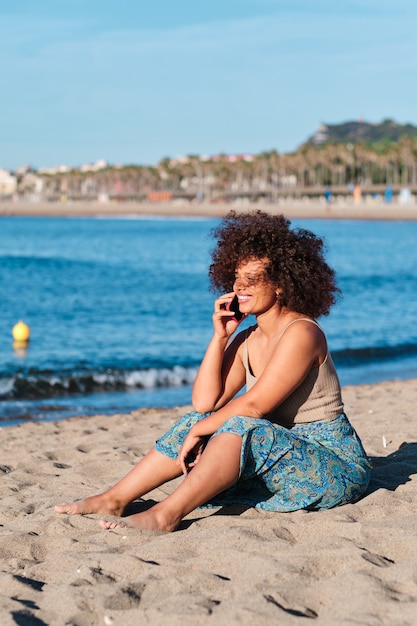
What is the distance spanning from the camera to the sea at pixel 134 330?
11.2 m

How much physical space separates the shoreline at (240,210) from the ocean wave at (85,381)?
4184 cm

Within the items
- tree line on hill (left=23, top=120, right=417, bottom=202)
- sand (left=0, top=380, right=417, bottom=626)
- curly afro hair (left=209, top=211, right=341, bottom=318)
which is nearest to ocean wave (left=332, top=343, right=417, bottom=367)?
sand (left=0, top=380, right=417, bottom=626)

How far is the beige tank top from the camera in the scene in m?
4.18

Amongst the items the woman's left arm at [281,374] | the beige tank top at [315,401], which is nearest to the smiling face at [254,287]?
the woman's left arm at [281,374]

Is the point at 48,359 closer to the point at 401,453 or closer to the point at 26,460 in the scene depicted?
the point at 26,460

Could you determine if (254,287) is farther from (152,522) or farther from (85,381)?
(85,381)

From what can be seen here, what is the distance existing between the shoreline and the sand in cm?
4957

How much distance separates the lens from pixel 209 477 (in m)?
3.87

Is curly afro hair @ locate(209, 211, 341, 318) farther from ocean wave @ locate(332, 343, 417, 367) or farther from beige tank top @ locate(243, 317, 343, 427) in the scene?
ocean wave @ locate(332, 343, 417, 367)

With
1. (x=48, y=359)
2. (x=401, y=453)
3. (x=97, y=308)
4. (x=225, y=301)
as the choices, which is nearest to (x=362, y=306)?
(x=97, y=308)

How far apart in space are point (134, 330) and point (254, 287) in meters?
13.5

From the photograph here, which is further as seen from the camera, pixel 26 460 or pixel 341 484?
pixel 26 460

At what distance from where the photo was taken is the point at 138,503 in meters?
4.71

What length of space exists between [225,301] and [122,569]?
1385mm
